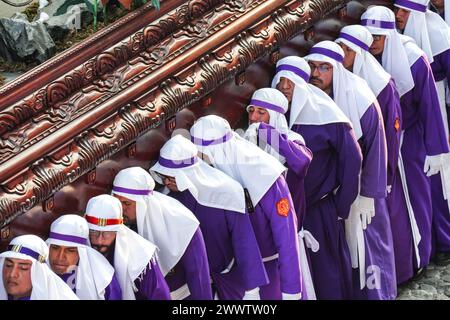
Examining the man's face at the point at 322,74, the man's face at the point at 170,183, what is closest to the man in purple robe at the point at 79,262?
the man's face at the point at 170,183

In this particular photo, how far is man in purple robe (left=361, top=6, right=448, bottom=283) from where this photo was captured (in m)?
10.5

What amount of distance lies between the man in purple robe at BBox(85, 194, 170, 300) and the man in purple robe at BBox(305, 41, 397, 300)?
6.38 feet

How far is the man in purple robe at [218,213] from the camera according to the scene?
29.3ft

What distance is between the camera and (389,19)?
10461mm

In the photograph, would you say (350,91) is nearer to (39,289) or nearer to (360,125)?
(360,125)

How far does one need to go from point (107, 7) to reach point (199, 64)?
65cm

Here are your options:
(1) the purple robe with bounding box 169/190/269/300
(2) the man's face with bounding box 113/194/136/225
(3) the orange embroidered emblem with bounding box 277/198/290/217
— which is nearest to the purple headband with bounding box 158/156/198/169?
(1) the purple robe with bounding box 169/190/269/300

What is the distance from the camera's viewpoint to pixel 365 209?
399 inches

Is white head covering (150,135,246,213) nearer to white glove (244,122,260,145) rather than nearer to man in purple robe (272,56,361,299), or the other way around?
white glove (244,122,260,145)

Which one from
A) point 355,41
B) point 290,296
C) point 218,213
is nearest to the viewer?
point 218,213

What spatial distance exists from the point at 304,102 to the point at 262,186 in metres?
0.75

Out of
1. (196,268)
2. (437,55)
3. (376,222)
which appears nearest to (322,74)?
(376,222)

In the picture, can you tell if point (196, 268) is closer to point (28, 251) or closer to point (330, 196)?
point (28, 251)

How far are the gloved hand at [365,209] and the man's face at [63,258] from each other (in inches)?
91.6
